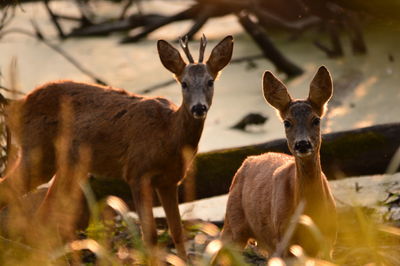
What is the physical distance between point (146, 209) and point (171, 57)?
1245 mm

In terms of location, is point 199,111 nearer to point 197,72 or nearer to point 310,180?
point 197,72

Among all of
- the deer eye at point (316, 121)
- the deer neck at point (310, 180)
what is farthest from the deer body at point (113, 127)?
the deer neck at point (310, 180)

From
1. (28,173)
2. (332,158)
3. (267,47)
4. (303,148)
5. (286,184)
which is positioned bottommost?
(267,47)

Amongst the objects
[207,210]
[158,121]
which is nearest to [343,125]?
[207,210]

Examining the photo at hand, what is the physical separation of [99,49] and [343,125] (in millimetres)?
6525

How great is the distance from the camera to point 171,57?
852cm

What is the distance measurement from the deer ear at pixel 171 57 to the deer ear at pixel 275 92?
1617 mm

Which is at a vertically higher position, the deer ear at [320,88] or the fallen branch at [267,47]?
the deer ear at [320,88]

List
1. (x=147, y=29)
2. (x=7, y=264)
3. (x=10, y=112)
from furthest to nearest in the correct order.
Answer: (x=147, y=29), (x=10, y=112), (x=7, y=264)

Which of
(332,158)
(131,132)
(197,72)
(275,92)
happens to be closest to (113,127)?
(131,132)

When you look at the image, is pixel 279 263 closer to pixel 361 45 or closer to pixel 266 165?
pixel 266 165

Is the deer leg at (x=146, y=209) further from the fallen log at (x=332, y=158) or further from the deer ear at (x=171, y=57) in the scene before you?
the deer ear at (x=171, y=57)

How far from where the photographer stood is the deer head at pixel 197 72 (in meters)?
8.08

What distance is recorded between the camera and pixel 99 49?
17.5 meters
